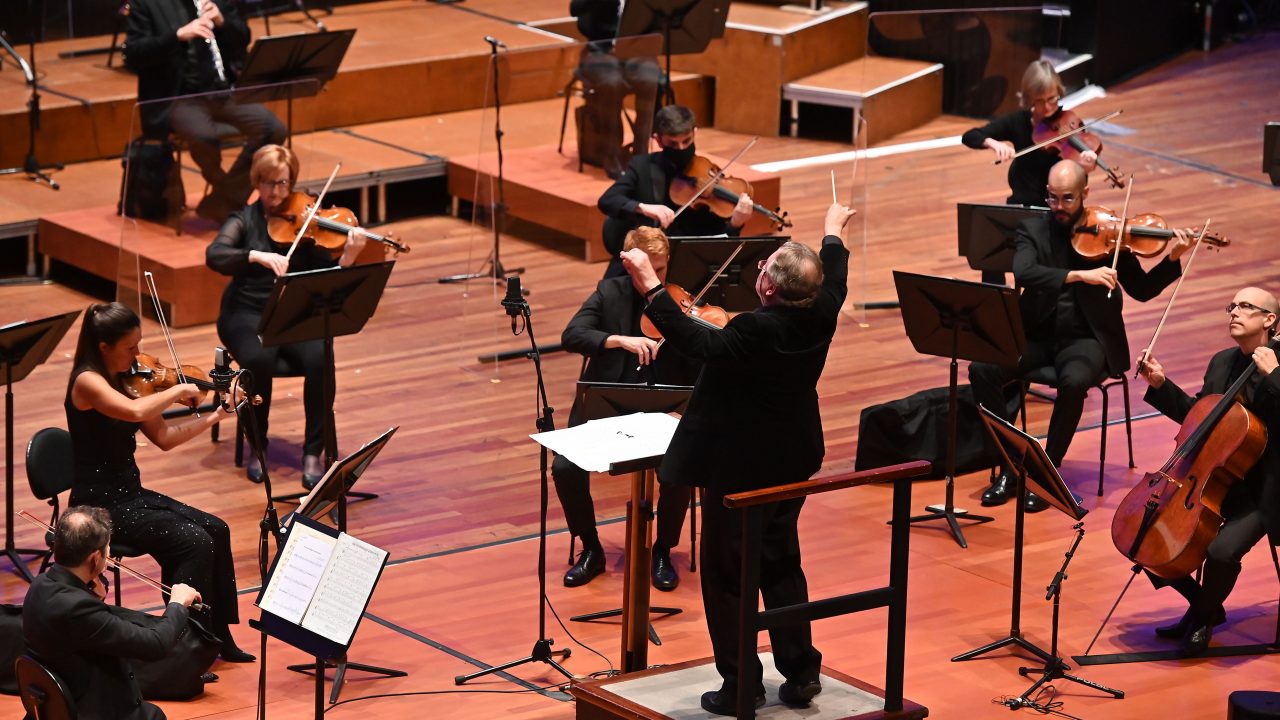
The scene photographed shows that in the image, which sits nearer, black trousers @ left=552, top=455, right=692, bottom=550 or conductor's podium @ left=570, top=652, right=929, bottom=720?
conductor's podium @ left=570, top=652, right=929, bottom=720

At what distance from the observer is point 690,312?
5.66 m

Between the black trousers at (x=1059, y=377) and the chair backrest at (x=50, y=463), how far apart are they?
3.01 meters

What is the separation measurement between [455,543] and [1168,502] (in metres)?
2.29

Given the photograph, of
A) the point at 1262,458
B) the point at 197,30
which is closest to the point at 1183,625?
the point at 1262,458

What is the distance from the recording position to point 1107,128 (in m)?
10.9

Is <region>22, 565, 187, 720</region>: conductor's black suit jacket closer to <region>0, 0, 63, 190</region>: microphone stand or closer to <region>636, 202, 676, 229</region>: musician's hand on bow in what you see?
<region>636, 202, 676, 229</region>: musician's hand on bow

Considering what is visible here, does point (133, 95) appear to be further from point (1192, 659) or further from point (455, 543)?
point (1192, 659)

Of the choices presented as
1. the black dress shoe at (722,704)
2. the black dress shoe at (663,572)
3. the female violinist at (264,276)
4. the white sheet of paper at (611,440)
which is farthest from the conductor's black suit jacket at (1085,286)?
the black dress shoe at (722,704)

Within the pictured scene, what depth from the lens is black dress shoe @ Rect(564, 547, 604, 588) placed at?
572 cm

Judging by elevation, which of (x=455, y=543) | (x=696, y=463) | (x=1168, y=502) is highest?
(x=696, y=463)

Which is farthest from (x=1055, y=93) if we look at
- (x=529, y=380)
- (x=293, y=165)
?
(x=293, y=165)

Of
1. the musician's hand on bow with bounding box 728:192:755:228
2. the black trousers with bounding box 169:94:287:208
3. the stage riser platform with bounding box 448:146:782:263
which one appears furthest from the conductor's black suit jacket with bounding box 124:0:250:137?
the musician's hand on bow with bounding box 728:192:755:228

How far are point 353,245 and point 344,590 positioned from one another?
8.59 feet

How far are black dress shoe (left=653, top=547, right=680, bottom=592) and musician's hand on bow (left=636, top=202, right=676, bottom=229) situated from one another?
153 centimetres
